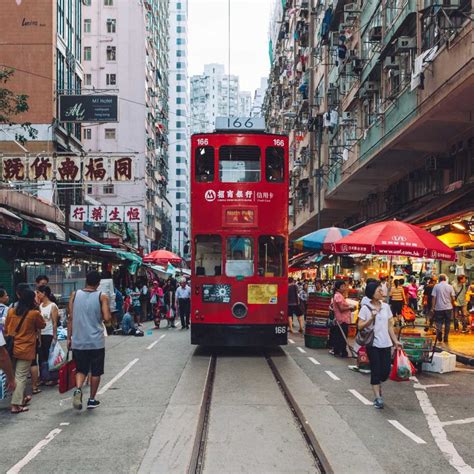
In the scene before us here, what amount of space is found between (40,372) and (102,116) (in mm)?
18470

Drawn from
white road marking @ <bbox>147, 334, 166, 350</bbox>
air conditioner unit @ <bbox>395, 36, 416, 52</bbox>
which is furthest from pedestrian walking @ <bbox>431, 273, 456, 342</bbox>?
white road marking @ <bbox>147, 334, 166, 350</bbox>

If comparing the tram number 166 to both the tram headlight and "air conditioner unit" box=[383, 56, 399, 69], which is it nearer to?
the tram headlight

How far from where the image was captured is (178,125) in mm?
113625

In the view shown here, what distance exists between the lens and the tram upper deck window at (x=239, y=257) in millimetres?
14023

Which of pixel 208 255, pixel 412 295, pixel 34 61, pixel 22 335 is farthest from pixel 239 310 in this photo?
pixel 34 61

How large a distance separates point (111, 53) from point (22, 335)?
5595 centimetres

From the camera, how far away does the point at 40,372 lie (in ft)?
34.6

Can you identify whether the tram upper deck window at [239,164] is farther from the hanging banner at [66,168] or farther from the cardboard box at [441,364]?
the hanging banner at [66,168]

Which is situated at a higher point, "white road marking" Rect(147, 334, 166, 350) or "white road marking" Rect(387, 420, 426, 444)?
"white road marking" Rect(387, 420, 426, 444)

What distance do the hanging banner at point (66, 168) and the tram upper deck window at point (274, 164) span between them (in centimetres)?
719

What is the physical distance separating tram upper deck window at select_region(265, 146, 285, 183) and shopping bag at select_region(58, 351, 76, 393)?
21.6ft

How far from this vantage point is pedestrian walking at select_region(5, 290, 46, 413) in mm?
8477

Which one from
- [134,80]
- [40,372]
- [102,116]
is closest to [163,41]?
[134,80]

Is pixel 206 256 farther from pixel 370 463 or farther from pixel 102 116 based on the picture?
pixel 102 116
